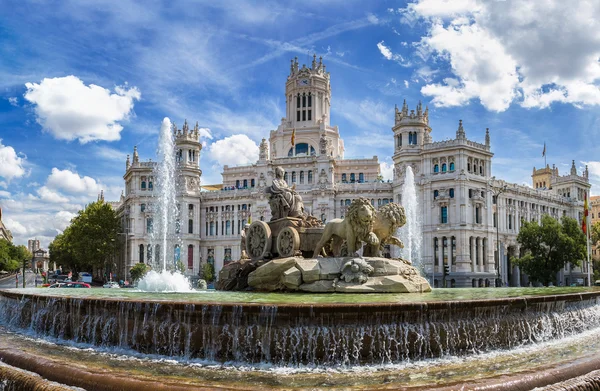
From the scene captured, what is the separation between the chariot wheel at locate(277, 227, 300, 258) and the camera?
2355 cm

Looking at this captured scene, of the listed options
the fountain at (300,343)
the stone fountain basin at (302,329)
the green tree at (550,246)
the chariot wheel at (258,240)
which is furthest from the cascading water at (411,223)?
the stone fountain basin at (302,329)

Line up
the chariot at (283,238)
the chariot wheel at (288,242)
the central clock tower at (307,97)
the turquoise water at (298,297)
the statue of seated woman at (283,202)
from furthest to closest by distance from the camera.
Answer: the central clock tower at (307,97), the statue of seated woman at (283,202), the chariot at (283,238), the chariot wheel at (288,242), the turquoise water at (298,297)

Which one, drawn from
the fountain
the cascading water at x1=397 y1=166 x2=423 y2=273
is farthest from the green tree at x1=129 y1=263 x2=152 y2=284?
the fountain

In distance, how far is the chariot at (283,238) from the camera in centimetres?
2380

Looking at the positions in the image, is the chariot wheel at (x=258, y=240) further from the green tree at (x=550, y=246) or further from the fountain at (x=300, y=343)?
the green tree at (x=550, y=246)

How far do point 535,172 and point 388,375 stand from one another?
156752 millimetres

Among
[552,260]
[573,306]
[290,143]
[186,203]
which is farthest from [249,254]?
[290,143]

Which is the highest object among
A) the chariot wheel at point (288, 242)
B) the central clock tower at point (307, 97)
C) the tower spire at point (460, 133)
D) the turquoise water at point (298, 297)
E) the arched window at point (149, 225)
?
the central clock tower at point (307, 97)

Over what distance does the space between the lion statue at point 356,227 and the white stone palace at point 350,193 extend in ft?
188

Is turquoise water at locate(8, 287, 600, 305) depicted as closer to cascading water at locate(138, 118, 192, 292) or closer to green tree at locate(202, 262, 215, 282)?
cascading water at locate(138, 118, 192, 292)

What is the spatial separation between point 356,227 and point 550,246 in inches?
2175

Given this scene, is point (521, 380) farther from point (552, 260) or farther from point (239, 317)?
point (552, 260)

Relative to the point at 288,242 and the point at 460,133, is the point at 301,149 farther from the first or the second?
the point at 288,242

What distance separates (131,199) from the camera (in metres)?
97.8
